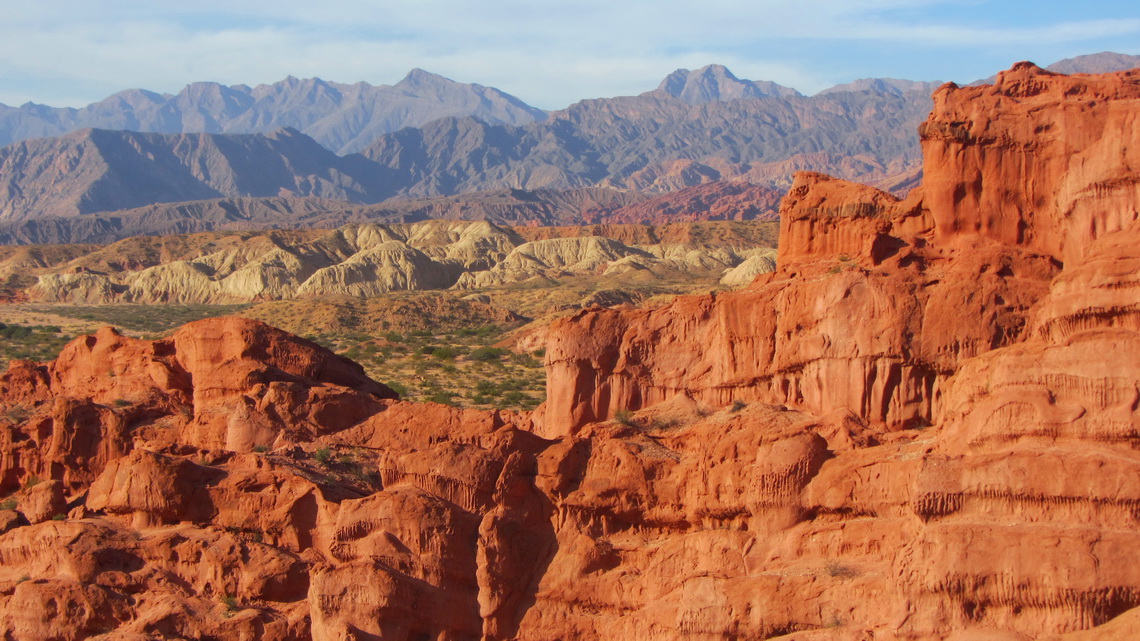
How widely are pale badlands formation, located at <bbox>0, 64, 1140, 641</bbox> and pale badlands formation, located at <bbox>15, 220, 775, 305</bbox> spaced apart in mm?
86400

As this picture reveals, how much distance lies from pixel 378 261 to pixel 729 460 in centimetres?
11629

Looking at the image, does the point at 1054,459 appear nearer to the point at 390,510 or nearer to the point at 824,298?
the point at 824,298

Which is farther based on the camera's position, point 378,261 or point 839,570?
point 378,261

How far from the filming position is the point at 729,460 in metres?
24.3

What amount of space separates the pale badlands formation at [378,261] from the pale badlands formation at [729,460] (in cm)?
8640

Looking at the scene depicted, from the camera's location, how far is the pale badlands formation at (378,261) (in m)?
134

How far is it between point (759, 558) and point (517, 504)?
5.00 m

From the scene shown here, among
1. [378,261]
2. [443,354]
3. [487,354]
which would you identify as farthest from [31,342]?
[378,261]

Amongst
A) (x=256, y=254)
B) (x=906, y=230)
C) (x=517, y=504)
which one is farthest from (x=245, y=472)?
(x=256, y=254)

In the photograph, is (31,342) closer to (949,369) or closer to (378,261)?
(378,261)

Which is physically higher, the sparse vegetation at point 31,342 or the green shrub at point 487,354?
the green shrub at point 487,354

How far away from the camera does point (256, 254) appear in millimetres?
147875

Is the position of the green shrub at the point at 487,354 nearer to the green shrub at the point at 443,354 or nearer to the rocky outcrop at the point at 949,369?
the green shrub at the point at 443,354

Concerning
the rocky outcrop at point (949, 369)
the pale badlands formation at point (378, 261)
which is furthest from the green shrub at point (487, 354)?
the pale badlands formation at point (378, 261)
